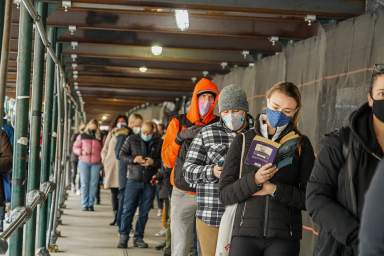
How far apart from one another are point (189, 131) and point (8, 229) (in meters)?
2.39

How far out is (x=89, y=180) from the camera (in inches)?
625

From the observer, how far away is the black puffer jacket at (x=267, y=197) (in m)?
4.63

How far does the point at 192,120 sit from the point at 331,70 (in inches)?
91.1

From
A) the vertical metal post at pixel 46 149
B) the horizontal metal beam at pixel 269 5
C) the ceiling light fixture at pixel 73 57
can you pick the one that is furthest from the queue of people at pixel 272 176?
the ceiling light fixture at pixel 73 57

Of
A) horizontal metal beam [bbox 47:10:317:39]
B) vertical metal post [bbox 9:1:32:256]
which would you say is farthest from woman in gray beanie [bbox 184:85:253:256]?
horizontal metal beam [bbox 47:10:317:39]

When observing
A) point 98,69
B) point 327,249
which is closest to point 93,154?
point 98,69

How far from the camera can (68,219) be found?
1428 centimetres

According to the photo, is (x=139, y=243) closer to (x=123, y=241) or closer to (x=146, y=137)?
(x=123, y=241)

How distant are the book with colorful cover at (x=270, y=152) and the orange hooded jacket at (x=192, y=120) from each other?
2.10 m

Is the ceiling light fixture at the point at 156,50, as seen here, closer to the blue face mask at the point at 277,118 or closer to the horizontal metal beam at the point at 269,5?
the horizontal metal beam at the point at 269,5

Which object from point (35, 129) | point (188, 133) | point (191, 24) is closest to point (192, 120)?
point (188, 133)

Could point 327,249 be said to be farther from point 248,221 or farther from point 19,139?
point 19,139

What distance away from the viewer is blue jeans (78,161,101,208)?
1589cm

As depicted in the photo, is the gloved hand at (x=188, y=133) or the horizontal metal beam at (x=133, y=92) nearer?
the gloved hand at (x=188, y=133)
